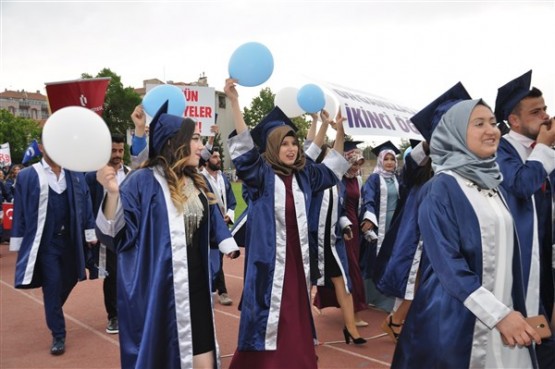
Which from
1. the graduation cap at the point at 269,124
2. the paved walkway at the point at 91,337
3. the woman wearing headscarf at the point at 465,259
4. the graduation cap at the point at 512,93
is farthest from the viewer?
the paved walkway at the point at 91,337

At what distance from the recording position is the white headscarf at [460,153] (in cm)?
259

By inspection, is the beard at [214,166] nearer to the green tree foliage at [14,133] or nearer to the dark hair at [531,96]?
the dark hair at [531,96]

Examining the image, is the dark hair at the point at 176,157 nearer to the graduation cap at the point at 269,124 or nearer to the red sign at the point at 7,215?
the graduation cap at the point at 269,124

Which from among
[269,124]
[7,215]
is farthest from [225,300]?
[7,215]

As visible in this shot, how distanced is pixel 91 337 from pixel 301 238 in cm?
308

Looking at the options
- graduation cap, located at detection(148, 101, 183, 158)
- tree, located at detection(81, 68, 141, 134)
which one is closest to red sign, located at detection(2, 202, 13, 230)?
graduation cap, located at detection(148, 101, 183, 158)

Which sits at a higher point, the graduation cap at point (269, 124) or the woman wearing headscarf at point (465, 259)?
the graduation cap at point (269, 124)

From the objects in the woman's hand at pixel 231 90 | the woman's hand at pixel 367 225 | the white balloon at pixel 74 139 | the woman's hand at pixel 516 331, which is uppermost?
the woman's hand at pixel 231 90

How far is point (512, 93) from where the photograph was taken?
12.2ft

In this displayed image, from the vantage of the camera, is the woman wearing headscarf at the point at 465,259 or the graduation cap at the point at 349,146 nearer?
the woman wearing headscarf at the point at 465,259

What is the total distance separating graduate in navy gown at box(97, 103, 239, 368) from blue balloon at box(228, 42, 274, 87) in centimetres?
87

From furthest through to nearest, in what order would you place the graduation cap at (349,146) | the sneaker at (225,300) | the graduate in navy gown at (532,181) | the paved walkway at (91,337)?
1. the sneaker at (225,300)
2. the graduation cap at (349,146)
3. the paved walkway at (91,337)
4. the graduate in navy gown at (532,181)

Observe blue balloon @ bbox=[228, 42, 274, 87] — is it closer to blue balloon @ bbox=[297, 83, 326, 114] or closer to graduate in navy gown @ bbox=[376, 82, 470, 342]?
blue balloon @ bbox=[297, 83, 326, 114]

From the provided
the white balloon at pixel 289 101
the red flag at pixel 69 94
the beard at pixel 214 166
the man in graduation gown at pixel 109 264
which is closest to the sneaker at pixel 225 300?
the man in graduation gown at pixel 109 264
